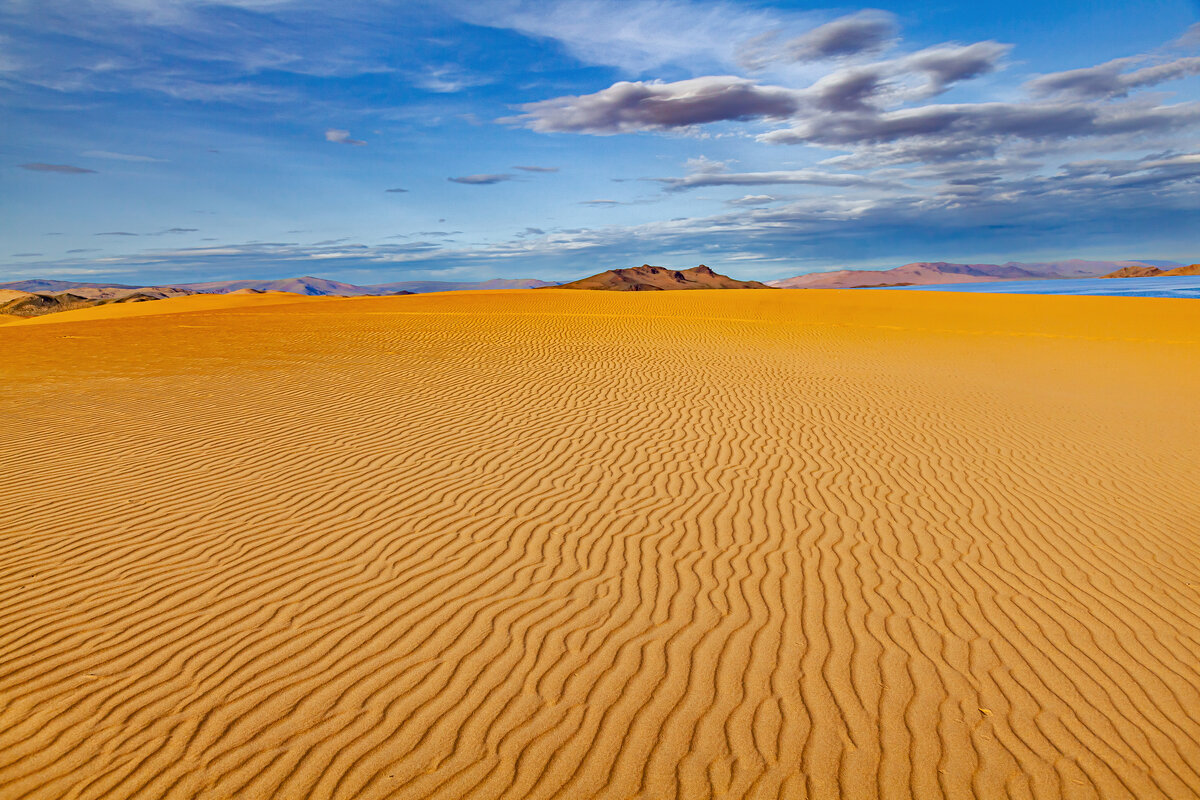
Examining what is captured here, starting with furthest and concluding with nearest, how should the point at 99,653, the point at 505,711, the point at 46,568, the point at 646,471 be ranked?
1. the point at 646,471
2. the point at 46,568
3. the point at 99,653
4. the point at 505,711

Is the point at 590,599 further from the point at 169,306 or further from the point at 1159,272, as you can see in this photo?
the point at 1159,272

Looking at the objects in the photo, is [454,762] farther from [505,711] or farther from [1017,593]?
[1017,593]

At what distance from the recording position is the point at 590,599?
4812 mm

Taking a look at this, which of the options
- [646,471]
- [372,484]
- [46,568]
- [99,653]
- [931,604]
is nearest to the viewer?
[99,653]

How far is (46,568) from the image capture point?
205 inches

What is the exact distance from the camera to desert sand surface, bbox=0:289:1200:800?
3.26 meters

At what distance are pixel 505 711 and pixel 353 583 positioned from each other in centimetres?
198

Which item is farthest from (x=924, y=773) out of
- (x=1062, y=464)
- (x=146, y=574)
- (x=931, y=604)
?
(x=1062, y=464)

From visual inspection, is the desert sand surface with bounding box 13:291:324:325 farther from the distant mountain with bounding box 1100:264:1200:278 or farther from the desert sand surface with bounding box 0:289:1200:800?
the distant mountain with bounding box 1100:264:1200:278

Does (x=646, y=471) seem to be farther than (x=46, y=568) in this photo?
Yes

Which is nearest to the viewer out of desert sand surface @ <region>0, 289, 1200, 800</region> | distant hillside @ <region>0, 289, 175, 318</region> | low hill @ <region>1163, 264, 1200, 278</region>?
A: desert sand surface @ <region>0, 289, 1200, 800</region>

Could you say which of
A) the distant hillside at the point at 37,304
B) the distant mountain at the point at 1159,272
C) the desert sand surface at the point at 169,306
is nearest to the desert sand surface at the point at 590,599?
the desert sand surface at the point at 169,306

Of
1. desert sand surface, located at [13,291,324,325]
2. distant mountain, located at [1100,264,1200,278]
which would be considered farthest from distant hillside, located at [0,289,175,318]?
distant mountain, located at [1100,264,1200,278]

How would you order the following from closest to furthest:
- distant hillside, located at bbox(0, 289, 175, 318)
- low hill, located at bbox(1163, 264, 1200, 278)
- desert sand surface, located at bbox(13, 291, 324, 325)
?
desert sand surface, located at bbox(13, 291, 324, 325)
distant hillside, located at bbox(0, 289, 175, 318)
low hill, located at bbox(1163, 264, 1200, 278)
